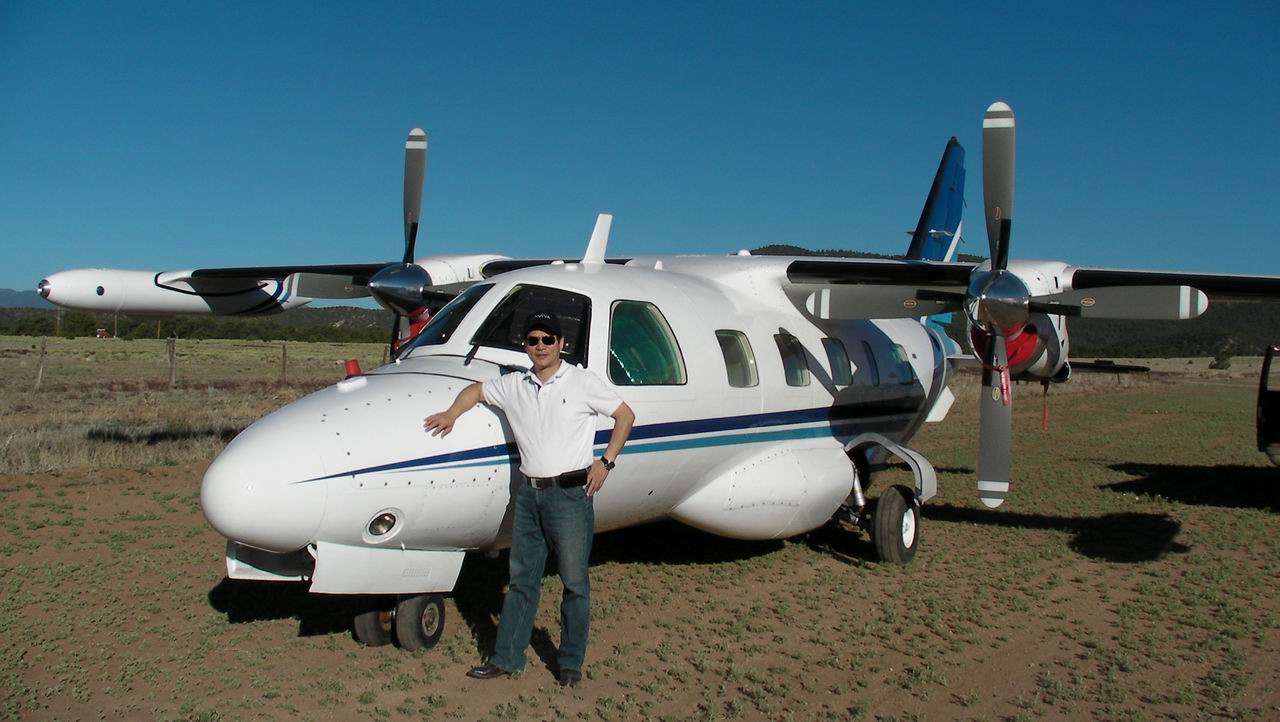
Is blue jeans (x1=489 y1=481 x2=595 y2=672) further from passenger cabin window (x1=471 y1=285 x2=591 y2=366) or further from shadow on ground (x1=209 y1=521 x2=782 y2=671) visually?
passenger cabin window (x1=471 y1=285 x2=591 y2=366)

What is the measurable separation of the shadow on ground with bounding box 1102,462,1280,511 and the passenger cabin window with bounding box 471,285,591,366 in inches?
393

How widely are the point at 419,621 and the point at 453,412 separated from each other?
1.48m

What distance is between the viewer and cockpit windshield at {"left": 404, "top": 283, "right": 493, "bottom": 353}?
255 inches

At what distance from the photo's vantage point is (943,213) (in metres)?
14.1

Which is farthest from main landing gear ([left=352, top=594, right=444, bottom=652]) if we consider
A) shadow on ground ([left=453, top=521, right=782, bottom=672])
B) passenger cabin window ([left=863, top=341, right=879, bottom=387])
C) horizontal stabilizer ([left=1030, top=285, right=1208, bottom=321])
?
horizontal stabilizer ([left=1030, top=285, right=1208, bottom=321])

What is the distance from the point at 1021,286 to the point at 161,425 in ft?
48.9

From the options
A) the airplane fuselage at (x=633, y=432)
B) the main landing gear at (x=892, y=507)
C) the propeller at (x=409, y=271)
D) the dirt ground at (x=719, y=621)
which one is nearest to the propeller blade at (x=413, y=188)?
the propeller at (x=409, y=271)

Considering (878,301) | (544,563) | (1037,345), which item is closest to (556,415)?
(544,563)

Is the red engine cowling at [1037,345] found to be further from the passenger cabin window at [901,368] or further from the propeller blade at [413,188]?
the propeller blade at [413,188]

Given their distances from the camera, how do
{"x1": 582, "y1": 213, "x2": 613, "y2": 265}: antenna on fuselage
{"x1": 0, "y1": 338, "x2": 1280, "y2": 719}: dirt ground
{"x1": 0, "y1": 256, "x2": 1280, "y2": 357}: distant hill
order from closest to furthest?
{"x1": 0, "y1": 338, "x2": 1280, "y2": 719}: dirt ground < {"x1": 582, "y1": 213, "x2": 613, "y2": 265}: antenna on fuselage < {"x1": 0, "y1": 256, "x2": 1280, "y2": 357}: distant hill

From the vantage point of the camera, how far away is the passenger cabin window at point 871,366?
9.83 meters

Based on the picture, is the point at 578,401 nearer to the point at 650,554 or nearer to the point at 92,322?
the point at 650,554

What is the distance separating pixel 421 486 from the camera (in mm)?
5270

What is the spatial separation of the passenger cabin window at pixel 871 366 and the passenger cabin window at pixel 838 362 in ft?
1.39
